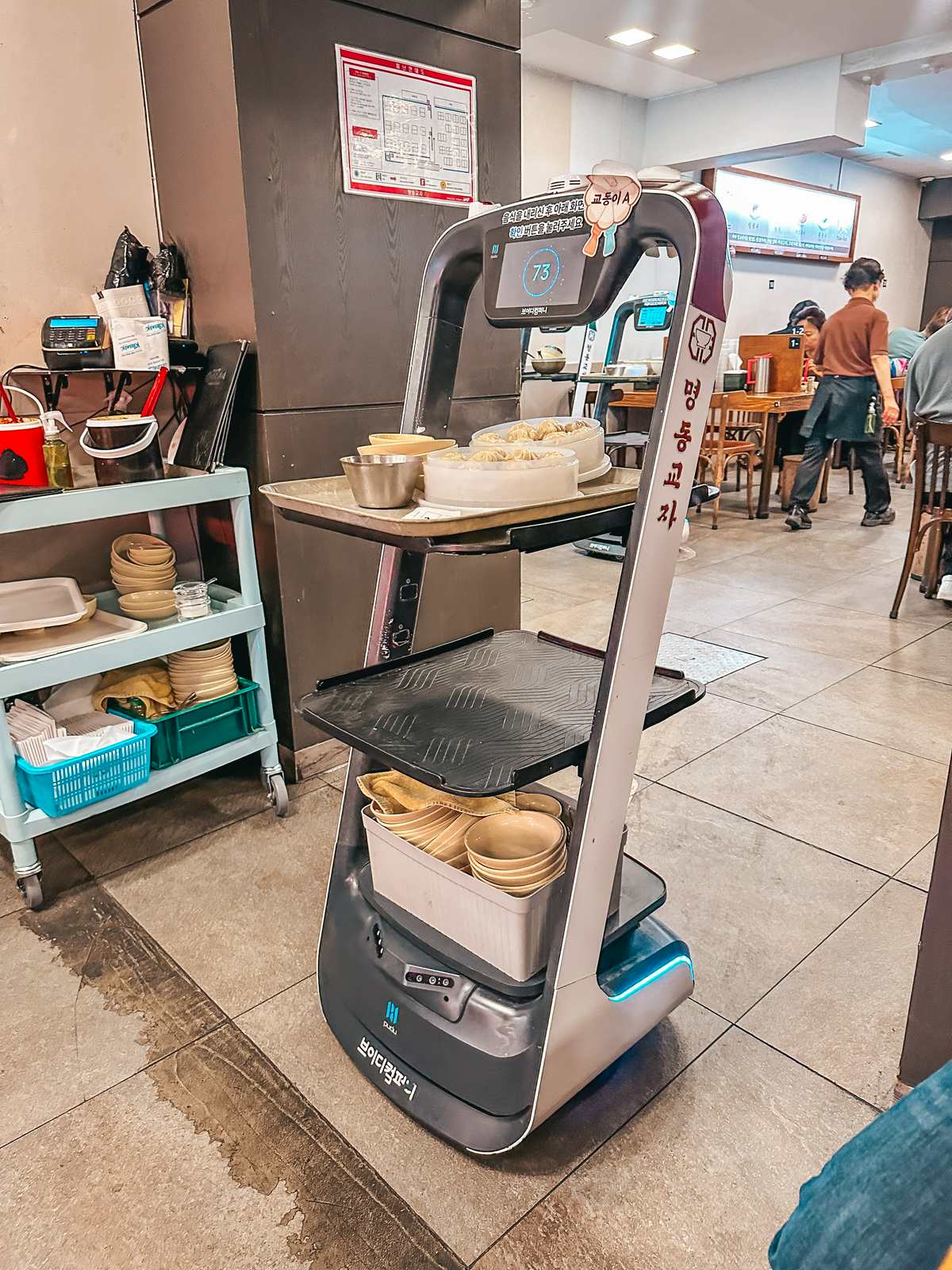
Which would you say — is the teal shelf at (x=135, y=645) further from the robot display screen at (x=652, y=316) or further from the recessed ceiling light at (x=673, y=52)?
the recessed ceiling light at (x=673, y=52)

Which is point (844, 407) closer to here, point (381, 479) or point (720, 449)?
point (720, 449)

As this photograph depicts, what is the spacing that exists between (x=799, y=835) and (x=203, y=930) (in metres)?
1.50

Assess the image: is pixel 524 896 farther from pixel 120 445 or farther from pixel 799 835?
pixel 120 445

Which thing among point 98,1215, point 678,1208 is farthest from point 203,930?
point 678,1208

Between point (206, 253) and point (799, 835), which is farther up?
point (206, 253)

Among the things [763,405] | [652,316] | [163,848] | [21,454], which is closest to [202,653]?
[163,848]

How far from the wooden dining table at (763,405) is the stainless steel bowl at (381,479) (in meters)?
5.12

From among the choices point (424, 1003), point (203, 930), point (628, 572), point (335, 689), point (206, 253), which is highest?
point (206, 253)

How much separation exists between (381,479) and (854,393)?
546 centimetres

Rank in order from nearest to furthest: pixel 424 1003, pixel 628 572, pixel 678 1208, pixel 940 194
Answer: pixel 628 572 < pixel 678 1208 < pixel 424 1003 < pixel 940 194

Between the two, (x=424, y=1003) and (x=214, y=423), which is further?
(x=214, y=423)

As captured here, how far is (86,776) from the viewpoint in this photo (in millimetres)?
1968

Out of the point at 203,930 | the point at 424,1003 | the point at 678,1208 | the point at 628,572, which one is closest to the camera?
the point at 628,572

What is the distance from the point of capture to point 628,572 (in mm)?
1159
